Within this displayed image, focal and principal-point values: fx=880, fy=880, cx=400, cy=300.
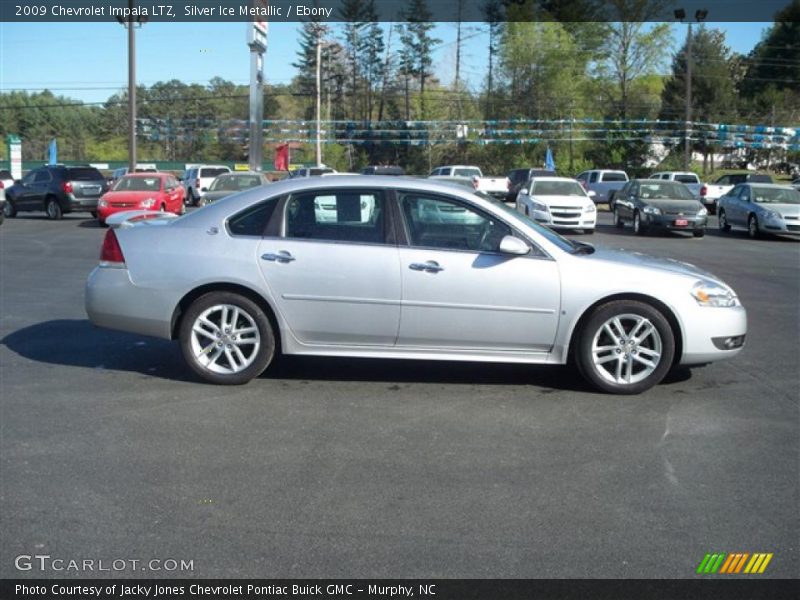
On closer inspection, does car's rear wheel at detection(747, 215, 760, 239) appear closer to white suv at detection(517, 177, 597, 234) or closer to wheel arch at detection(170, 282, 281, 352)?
white suv at detection(517, 177, 597, 234)

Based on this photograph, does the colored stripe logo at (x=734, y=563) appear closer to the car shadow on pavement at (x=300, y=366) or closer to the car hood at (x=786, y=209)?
the car shadow on pavement at (x=300, y=366)

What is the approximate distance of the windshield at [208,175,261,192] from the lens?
22.9 metres

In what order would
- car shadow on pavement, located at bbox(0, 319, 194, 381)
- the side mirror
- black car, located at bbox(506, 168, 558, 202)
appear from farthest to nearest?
1. black car, located at bbox(506, 168, 558, 202)
2. car shadow on pavement, located at bbox(0, 319, 194, 381)
3. the side mirror

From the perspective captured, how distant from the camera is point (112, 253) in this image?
704 centimetres

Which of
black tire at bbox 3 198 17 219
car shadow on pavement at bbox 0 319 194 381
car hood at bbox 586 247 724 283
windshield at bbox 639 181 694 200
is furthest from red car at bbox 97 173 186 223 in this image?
car hood at bbox 586 247 724 283

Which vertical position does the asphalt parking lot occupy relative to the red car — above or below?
below

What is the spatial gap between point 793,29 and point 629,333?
66.7 meters

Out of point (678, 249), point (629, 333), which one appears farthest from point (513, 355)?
point (678, 249)

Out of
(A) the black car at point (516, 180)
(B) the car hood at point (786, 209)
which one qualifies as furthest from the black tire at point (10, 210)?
(B) the car hood at point (786, 209)

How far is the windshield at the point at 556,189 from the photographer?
23.5 metres

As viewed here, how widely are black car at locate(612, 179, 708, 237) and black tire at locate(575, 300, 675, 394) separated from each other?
16866mm

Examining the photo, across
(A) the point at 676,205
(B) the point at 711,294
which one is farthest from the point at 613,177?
(B) the point at 711,294
